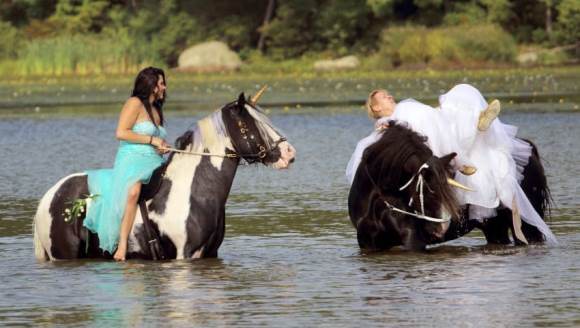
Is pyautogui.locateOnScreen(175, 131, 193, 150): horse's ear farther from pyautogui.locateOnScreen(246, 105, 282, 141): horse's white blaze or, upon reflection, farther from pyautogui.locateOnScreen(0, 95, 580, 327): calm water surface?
pyautogui.locateOnScreen(0, 95, 580, 327): calm water surface

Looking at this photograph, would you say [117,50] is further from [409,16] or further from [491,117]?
[491,117]

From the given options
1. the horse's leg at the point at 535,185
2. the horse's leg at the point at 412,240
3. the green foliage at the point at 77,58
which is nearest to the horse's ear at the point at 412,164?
the horse's leg at the point at 412,240

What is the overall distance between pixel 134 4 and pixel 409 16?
11817 mm

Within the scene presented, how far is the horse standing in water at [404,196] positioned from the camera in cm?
1207

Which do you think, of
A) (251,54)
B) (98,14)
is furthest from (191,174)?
→ (98,14)

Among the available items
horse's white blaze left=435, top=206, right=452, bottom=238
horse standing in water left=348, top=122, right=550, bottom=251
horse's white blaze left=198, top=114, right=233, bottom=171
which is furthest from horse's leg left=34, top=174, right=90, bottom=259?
horse's white blaze left=435, top=206, right=452, bottom=238

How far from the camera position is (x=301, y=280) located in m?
11.4

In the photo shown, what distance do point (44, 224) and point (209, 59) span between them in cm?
4574

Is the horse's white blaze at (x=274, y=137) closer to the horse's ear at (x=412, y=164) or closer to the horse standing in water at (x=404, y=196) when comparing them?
the horse standing in water at (x=404, y=196)

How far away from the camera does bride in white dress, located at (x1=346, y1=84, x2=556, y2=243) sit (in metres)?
12.3

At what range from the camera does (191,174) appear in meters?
12.1

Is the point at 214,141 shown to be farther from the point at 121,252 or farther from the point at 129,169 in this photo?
the point at 121,252

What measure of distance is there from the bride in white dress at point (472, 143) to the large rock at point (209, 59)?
1764 inches

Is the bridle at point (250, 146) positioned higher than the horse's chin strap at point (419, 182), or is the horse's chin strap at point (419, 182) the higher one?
the bridle at point (250, 146)
